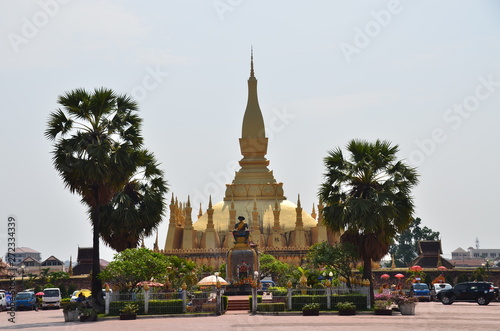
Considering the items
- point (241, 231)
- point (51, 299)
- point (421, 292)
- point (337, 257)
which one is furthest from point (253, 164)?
point (337, 257)

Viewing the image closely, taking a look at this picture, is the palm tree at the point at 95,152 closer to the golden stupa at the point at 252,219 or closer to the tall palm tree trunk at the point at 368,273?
the tall palm tree trunk at the point at 368,273

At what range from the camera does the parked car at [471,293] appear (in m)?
50.4

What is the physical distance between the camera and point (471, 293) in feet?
168

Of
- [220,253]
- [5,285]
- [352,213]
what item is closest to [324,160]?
[352,213]

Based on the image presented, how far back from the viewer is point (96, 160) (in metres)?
40.8

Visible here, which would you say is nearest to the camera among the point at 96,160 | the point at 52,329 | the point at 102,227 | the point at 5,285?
the point at 52,329

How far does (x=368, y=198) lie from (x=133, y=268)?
436 inches

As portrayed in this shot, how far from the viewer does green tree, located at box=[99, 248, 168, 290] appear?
136 feet

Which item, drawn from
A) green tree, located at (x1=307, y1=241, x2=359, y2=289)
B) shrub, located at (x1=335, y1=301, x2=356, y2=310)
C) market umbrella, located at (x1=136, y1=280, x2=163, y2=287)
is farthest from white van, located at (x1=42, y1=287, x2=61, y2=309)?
shrub, located at (x1=335, y1=301, x2=356, y2=310)

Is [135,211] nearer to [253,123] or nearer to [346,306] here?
[346,306]

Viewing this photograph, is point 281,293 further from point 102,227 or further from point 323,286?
point 102,227

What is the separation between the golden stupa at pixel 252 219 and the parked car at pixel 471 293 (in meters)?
24.4

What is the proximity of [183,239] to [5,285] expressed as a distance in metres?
14.7

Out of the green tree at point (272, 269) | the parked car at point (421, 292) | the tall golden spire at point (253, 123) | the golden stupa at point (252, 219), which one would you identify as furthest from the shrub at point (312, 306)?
the tall golden spire at point (253, 123)
